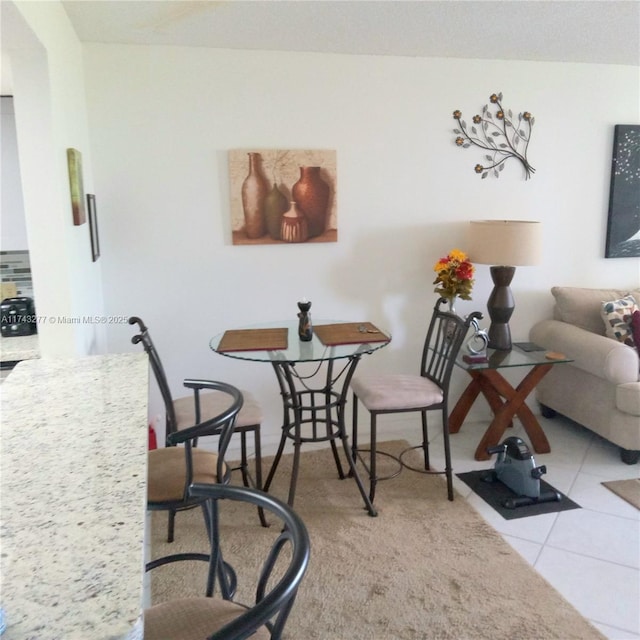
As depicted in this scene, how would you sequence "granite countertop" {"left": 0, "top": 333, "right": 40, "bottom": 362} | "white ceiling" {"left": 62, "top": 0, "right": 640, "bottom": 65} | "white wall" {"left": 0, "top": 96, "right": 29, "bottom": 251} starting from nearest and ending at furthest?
"granite countertop" {"left": 0, "top": 333, "right": 40, "bottom": 362}
"white ceiling" {"left": 62, "top": 0, "right": 640, "bottom": 65}
"white wall" {"left": 0, "top": 96, "right": 29, "bottom": 251}

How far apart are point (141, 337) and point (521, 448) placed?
1.89 meters

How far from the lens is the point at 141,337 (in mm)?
2322

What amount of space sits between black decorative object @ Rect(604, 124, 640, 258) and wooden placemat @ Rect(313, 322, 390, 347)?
2.05m

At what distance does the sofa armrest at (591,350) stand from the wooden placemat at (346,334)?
4.46 feet

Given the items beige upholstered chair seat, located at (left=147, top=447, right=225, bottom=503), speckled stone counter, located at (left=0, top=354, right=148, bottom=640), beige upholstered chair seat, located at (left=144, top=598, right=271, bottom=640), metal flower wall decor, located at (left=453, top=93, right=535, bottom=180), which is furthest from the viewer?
metal flower wall decor, located at (left=453, top=93, right=535, bottom=180)

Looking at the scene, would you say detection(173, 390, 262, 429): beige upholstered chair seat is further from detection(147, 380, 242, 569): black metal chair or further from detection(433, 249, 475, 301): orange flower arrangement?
detection(433, 249, 475, 301): orange flower arrangement

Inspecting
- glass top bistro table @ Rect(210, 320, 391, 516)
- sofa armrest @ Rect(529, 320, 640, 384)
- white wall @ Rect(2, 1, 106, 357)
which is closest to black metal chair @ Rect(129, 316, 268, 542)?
glass top bistro table @ Rect(210, 320, 391, 516)

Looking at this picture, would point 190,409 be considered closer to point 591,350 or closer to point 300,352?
point 300,352

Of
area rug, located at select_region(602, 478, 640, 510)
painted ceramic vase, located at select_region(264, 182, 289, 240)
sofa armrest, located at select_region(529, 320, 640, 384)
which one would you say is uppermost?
painted ceramic vase, located at select_region(264, 182, 289, 240)

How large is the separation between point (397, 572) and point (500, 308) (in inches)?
70.8

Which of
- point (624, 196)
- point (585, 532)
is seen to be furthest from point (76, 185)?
point (624, 196)

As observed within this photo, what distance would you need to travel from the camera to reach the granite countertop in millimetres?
2396

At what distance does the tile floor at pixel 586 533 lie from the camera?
2086 mm

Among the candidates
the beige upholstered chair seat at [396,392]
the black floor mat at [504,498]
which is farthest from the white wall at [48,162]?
the black floor mat at [504,498]
